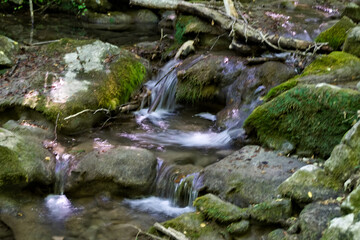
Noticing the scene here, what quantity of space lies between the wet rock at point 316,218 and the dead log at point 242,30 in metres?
4.84

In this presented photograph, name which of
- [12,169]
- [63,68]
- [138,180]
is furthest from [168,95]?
[12,169]

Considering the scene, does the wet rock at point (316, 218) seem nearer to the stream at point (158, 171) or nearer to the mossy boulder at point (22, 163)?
the stream at point (158, 171)

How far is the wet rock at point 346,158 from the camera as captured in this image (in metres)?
3.77

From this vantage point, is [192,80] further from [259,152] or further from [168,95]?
[259,152]

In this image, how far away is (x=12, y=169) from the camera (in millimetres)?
5453

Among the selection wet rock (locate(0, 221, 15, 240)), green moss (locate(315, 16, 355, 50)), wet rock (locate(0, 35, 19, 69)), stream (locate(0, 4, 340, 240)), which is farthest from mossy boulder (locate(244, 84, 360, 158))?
wet rock (locate(0, 35, 19, 69))

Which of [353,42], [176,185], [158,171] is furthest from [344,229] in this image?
[353,42]

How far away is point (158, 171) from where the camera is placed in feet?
19.7

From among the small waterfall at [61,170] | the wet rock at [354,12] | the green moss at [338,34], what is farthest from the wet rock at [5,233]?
the wet rock at [354,12]

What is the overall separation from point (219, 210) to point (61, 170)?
3.03 meters

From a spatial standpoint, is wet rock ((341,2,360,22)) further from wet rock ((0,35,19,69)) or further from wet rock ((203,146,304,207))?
wet rock ((0,35,19,69))

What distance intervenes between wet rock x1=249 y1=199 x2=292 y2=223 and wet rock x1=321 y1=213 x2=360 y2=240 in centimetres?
72

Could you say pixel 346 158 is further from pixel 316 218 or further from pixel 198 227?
pixel 198 227

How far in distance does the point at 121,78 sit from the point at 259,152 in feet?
12.3
